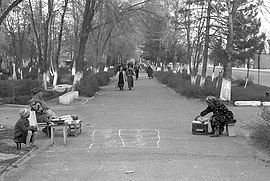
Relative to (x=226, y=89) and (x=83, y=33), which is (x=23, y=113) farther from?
(x=83, y=33)

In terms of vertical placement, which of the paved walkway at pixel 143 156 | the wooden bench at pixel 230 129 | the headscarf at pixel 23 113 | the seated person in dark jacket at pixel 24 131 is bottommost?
the paved walkway at pixel 143 156

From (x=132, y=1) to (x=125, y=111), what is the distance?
50.7ft

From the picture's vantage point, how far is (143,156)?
7973 millimetres

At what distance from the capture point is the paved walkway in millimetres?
6641

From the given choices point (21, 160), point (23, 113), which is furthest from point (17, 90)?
point (21, 160)

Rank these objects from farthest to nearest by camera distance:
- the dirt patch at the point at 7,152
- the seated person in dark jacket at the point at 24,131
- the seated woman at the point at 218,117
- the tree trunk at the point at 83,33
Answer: the tree trunk at the point at 83,33, the seated woman at the point at 218,117, the seated person in dark jacket at the point at 24,131, the dirt patch at the point at 7,152

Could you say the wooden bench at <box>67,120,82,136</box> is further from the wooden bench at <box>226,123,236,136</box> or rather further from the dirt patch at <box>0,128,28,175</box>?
the wooden bench at <box>226,123,236,136</box>

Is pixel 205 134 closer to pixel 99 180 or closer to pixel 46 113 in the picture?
pixel 46 113

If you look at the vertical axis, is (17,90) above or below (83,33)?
below

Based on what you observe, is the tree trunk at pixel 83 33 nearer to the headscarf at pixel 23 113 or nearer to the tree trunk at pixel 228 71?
the tree trunk at pixel 228 71

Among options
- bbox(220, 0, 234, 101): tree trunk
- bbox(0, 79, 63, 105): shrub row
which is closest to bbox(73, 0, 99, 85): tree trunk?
bbox(0, 79, 63, 105): shrub row

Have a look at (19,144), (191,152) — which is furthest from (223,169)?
(19,144)

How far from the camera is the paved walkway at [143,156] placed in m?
6.64

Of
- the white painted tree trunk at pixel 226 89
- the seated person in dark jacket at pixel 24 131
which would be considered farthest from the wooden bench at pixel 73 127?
the white painted tree trunk at pixel 226 89
